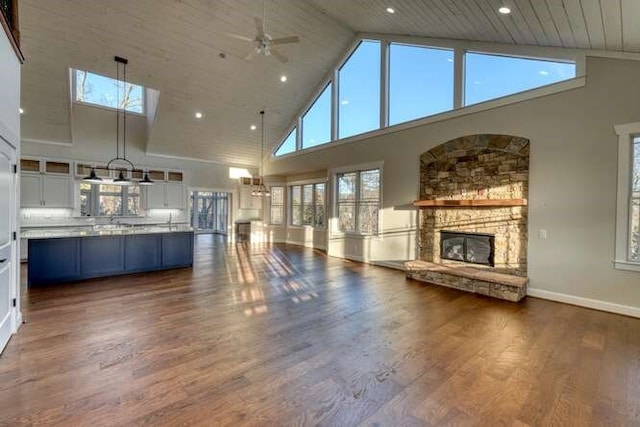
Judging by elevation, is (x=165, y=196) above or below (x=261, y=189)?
below

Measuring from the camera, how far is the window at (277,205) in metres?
11.8

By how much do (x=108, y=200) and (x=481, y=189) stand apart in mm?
9731

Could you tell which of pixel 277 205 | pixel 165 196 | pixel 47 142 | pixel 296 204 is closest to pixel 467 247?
pixel 296 204

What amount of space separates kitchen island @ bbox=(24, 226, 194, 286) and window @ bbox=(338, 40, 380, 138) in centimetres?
479

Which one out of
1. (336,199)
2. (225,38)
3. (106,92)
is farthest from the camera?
(336,199)

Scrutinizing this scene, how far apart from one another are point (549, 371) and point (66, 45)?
881 centimetres

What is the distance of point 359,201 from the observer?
26.7 feet

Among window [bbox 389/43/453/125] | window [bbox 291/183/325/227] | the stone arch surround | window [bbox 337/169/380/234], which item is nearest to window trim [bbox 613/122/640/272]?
the stone arch surround

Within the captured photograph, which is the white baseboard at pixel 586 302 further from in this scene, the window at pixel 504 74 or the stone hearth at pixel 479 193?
the window at pixel 504 74

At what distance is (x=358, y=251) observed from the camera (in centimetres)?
806

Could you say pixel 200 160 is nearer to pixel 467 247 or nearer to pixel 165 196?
pixel 165 196

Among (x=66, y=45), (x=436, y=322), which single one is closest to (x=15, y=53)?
(x=66, y=45)

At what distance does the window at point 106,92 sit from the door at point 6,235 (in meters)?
5.57

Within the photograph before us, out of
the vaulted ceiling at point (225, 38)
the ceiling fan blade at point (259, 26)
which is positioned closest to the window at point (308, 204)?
the vaulted ceiling at point (225, 38)
